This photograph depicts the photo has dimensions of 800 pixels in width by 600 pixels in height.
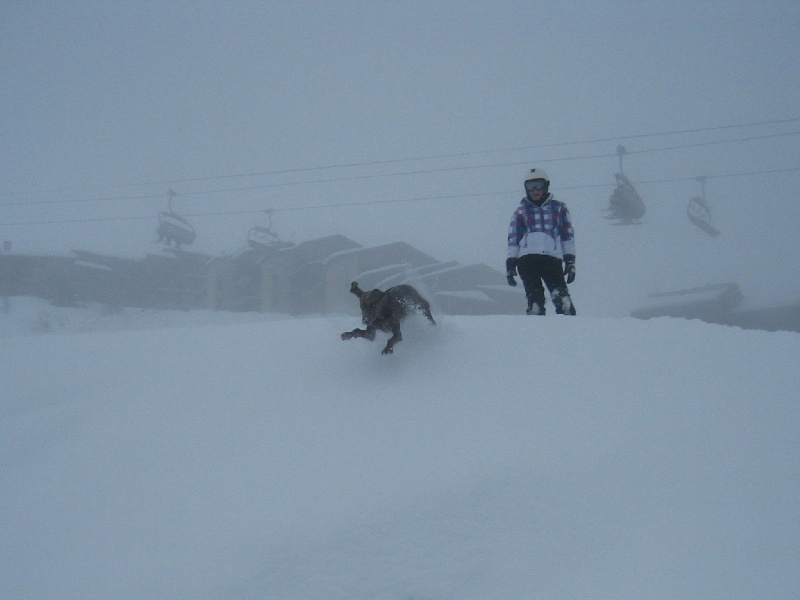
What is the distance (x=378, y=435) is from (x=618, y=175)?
1673 cm

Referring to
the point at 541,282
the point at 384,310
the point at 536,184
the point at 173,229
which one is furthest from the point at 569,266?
the point at 173,229

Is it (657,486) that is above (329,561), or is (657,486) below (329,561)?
above

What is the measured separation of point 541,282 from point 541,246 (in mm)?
354

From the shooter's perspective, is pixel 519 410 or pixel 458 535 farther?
pixel 519 410

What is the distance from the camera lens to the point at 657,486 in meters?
2.28

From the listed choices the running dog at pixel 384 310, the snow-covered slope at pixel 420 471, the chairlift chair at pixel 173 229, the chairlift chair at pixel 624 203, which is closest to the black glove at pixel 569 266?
the snow-covered slope at pixel 420 471

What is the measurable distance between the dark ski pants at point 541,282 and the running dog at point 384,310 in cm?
217

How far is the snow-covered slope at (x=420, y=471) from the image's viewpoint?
1973mm

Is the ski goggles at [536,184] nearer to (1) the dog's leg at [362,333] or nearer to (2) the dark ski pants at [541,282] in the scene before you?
(2) the dark ski pants at [541,282]

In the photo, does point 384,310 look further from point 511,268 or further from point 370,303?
point 511,268

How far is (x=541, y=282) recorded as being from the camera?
5492 mm

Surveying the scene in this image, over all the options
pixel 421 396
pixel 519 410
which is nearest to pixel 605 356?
pixel 519 410

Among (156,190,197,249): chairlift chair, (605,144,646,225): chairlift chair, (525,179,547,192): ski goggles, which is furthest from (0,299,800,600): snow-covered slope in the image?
(156,190,197,249): chairlift chair

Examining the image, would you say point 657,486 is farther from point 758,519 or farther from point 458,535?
point 458,535
